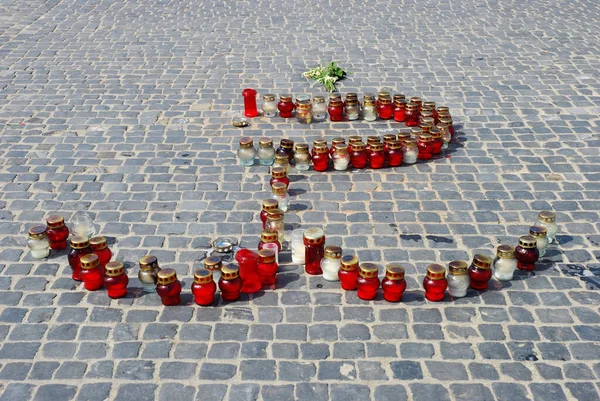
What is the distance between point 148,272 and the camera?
6438 mm

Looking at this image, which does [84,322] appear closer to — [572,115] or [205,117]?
[205,117]

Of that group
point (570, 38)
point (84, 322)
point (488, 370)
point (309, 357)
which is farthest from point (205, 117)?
point (570, 38)

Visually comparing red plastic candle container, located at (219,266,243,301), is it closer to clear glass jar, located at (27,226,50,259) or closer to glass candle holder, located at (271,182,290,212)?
glass candle holder, located at (271,182,290,212)

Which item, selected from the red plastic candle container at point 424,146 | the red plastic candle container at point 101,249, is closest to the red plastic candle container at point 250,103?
the red plastic candle container at point 424,146

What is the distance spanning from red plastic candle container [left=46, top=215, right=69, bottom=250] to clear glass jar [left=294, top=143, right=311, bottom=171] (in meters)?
3.06

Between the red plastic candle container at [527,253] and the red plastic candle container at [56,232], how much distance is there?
4681 millimetres

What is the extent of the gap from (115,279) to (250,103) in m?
4.94

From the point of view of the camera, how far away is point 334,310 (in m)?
6.31

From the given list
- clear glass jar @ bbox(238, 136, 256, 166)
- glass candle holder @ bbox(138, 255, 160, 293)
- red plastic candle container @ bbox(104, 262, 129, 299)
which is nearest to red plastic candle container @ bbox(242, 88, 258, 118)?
clear glass jar @ bbox(238, 136, 256, 166)

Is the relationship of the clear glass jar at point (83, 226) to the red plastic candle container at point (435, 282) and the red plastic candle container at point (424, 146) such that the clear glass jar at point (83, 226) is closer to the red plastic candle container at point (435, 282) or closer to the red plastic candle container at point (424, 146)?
the red plastic candle container at point (435, 282)

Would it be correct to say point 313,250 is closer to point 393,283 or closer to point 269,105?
point 393,283

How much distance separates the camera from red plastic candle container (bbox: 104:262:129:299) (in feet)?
20.8

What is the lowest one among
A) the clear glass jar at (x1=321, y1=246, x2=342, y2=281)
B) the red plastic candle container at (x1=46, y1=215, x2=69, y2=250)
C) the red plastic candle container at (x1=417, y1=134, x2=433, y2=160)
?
the red plastic candle container at (x1=417, y1=134, x2=433, y2=160)

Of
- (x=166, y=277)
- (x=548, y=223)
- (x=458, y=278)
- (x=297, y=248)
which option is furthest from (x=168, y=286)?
(x=548, y=223)
